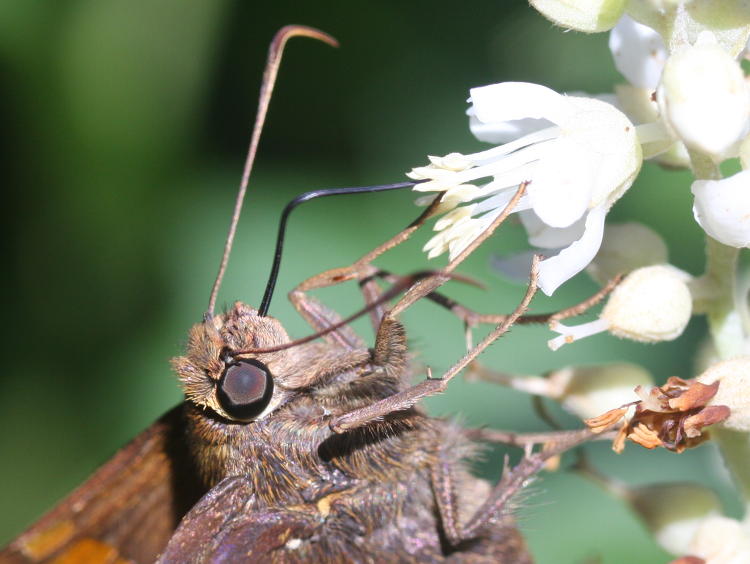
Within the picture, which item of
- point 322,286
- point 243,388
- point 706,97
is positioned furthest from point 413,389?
point 706,97

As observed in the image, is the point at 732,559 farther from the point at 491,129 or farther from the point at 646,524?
the point at 491,129

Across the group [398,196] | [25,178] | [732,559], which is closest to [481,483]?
[732,559]

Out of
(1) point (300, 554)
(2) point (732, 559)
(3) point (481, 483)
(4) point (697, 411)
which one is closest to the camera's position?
(4) point (697, 411)

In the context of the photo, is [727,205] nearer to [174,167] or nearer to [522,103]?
[522,103]

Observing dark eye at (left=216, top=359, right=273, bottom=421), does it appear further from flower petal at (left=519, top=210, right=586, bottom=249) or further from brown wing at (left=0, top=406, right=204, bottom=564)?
flower petal at (left=519, top=210, right=586, bottom=249)

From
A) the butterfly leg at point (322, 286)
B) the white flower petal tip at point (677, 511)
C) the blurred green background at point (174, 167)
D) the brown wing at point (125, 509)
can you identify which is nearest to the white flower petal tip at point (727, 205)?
the white flower petal tip at point (677, 511)
